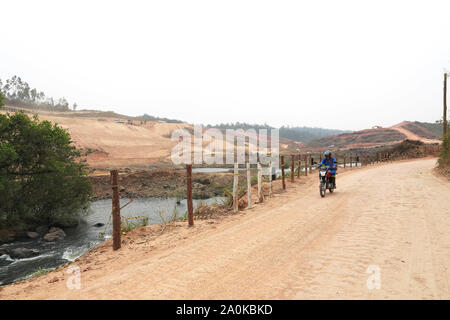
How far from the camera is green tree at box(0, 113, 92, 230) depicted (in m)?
14.6

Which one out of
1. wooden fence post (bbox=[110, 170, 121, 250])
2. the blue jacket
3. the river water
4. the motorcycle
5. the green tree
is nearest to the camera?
wooden fence post (bbox=[110, 170, 121, 250])

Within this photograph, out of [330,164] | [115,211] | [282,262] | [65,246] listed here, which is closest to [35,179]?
[65,246]

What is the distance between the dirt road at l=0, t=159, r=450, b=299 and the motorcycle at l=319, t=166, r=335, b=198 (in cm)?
296

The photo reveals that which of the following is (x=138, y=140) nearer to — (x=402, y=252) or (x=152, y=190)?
(x=152, y=190)

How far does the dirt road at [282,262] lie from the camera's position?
152 inches

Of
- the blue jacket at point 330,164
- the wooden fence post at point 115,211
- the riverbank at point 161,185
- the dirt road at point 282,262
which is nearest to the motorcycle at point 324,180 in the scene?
the blue jacket at point 330,164

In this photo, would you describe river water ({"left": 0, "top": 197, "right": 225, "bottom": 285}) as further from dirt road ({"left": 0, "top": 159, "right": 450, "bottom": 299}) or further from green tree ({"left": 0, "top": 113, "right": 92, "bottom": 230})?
dirt road ({"left": 0, "top": 159, "right": 450, "bottom": 299})

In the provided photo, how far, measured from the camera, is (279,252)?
5.30 m

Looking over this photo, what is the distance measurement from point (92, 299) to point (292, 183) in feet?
43.1

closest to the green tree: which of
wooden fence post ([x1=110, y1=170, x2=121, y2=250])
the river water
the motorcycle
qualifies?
the river water

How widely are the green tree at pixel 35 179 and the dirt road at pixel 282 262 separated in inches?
422

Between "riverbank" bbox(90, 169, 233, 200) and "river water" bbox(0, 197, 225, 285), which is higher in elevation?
"riverbank" bbox(90, 169, 233, 200)

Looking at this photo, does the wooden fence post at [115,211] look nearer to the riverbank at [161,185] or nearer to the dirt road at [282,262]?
the dirt road at [282,262]
